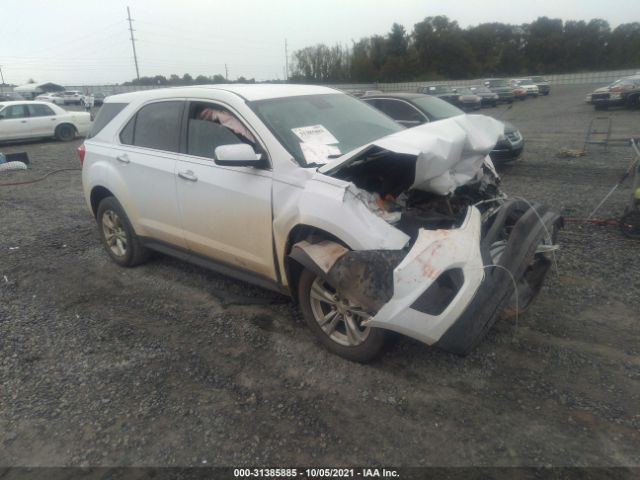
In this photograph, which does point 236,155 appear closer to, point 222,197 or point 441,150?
point 222,197

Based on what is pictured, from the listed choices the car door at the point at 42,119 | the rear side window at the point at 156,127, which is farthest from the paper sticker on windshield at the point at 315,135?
the car door at the point at 42,119

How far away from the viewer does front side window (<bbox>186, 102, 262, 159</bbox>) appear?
12.2 ft

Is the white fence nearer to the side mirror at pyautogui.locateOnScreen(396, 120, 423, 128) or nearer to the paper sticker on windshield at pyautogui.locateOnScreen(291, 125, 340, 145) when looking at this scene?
the side mirror at pyautogui.locateOnScreen(396, 120, 423, 128)

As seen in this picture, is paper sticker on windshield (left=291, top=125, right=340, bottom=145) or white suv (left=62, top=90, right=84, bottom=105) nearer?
paper sticker on windshield (left=291, top=125, right=340, bottom=145)

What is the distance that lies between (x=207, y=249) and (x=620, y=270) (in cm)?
380

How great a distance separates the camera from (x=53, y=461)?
252 centimetres

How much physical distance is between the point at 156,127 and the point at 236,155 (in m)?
1.50

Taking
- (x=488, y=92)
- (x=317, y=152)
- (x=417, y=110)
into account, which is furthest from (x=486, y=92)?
(x=317, y=152)

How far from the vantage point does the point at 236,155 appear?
3.30 meters

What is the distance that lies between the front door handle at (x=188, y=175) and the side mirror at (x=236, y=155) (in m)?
0.61

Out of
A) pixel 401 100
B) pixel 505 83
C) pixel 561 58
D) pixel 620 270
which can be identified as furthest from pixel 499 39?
pixel 620 270

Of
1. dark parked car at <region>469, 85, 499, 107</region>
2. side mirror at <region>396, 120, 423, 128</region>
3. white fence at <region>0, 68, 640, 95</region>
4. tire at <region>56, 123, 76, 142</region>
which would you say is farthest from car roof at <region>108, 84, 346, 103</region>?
white fence at <region>0, 68, 640, 95</region>

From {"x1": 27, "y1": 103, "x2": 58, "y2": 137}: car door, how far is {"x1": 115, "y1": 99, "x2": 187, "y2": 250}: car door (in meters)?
14.1

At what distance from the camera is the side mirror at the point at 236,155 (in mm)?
3297
